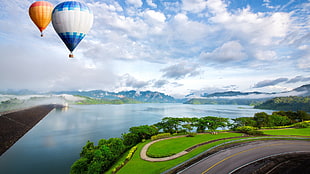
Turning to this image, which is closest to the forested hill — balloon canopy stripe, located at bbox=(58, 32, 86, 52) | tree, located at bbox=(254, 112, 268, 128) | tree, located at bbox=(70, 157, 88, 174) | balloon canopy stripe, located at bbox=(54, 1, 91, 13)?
tree, located at bbox=(254, 112, 268, 128)

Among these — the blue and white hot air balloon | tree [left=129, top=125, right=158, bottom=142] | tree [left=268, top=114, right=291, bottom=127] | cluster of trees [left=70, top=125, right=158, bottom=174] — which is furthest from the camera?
tree [left=268, top=114, right=291, bottom=127]

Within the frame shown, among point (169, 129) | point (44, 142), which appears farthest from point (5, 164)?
point (169, 129)

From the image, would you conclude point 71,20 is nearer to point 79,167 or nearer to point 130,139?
point 79,167

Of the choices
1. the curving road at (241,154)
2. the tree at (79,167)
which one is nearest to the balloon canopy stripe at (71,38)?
the tree at (79,167)

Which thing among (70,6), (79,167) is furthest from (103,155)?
(70,6)

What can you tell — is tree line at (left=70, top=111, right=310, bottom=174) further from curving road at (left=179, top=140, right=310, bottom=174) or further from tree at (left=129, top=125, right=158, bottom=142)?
curving road at (left=179, top=140, right=310, bottom=174)
